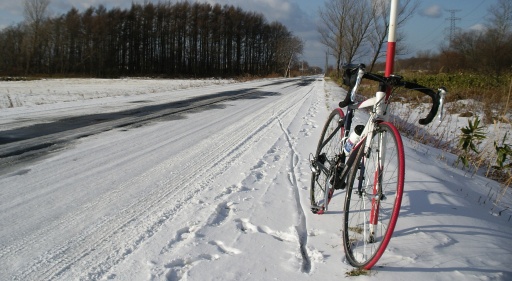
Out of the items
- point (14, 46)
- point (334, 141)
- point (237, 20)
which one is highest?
point (237, 20)

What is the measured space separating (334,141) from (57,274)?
2.53 meters

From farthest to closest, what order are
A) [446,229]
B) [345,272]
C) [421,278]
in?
[446,229], [345,272], [421,278]

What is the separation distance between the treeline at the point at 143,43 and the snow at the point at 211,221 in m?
59.3

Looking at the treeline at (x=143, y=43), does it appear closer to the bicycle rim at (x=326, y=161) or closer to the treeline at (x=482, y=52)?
the treeline at (x=482, y=52)

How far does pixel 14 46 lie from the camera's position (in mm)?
60094

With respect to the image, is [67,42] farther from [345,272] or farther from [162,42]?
[345,272]

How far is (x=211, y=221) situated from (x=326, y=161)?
1190mm

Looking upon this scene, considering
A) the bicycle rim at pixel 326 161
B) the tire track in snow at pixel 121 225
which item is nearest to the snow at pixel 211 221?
the tire track in snow at pixel 121 225

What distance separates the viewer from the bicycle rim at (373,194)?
80.7 inches

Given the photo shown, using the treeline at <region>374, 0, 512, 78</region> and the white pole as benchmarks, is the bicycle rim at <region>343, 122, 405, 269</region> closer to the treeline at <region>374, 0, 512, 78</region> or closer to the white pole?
the white pole

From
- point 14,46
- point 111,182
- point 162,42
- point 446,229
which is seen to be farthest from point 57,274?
point 14,46

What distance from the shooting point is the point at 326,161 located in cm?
322

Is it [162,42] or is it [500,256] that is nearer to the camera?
[500,256]

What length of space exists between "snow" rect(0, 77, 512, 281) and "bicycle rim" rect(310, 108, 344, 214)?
14 centimetres
